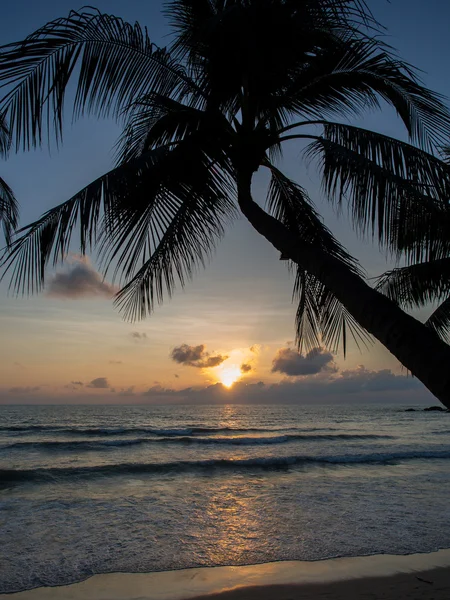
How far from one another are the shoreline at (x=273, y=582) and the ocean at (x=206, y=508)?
248 millimetres

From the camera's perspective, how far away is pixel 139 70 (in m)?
4.73

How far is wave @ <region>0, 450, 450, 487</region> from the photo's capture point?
39.4ft

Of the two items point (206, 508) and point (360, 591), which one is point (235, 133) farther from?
point (206, 508)

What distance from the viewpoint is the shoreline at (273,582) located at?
14.4ft

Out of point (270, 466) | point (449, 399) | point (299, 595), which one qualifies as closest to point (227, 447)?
point (270, 466)

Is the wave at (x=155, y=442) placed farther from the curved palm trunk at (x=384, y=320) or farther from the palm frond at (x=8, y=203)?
the curved palm trunk at (x=384, y=320)

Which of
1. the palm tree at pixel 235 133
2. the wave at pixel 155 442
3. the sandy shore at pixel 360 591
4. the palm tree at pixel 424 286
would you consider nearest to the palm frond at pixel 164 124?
the palm tree at pixel 235 133

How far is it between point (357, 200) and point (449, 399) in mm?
2236

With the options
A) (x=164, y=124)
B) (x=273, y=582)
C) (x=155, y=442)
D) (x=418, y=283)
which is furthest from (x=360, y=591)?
(x=155, y=442)

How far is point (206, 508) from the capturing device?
817cm

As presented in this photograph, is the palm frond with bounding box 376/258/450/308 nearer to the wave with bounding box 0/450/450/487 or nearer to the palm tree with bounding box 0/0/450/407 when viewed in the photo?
the wave with bounding box 0/450/450/487

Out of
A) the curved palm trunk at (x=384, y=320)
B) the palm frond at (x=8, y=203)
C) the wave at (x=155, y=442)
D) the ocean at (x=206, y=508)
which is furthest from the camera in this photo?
the wave at (x=155, y=442)

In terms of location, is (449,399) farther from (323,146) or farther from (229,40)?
(229,40)

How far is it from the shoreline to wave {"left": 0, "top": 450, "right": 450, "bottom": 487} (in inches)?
289
